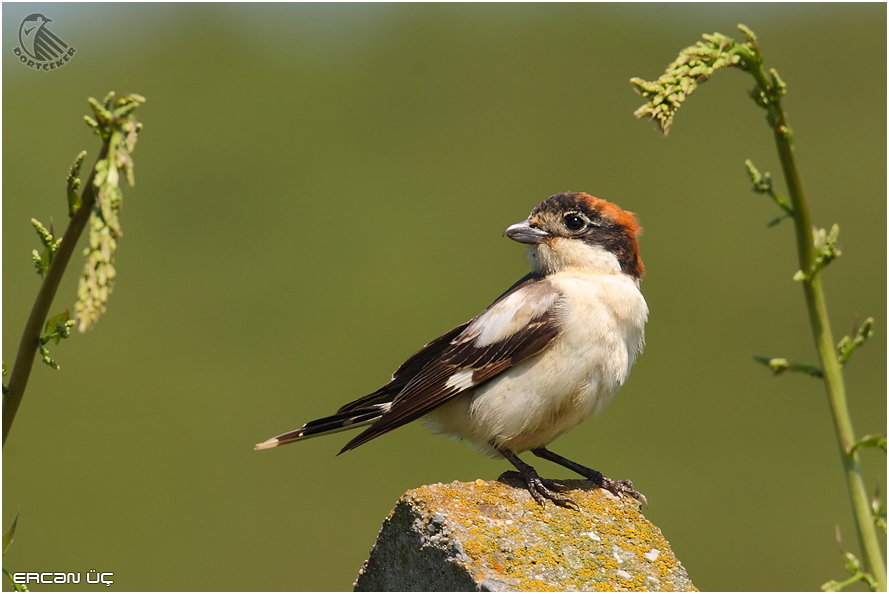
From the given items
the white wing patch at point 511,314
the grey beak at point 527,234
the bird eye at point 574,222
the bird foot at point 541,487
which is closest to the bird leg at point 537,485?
the bird foot at point 541,487

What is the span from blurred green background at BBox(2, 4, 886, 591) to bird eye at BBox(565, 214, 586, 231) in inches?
289

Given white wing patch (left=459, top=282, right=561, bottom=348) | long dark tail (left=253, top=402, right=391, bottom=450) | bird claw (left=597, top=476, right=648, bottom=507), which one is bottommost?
bird claw (left=597, top=476, right=648, bottom=507)

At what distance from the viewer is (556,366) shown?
4684mm

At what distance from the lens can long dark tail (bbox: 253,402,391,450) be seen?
5.01 meters

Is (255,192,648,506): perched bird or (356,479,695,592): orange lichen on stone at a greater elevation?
(255,192,648,506): perched bird

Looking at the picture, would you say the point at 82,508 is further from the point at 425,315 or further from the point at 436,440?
the point at 425,315

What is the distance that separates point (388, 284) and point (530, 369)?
14018 mm

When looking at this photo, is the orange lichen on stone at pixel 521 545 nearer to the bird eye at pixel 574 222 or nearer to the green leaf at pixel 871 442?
the green leaf at pixel 871 442

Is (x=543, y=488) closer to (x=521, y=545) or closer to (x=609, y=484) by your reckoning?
(x=609, y=484)

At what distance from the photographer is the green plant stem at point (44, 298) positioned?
187 centimetres

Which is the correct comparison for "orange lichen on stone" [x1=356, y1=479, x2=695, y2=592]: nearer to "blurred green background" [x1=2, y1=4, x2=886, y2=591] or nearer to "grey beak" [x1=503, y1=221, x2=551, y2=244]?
"grey beak" [x1=503, y1=221, x2=551, y2=244]

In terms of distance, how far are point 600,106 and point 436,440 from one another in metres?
11.3

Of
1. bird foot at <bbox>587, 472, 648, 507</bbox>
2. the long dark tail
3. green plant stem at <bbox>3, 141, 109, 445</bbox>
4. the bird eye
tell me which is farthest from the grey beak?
green plant stem at <bbox>3, 141, 109, 445</bbox>

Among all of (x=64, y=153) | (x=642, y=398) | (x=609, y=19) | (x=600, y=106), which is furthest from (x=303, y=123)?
(x=642, y=398)
